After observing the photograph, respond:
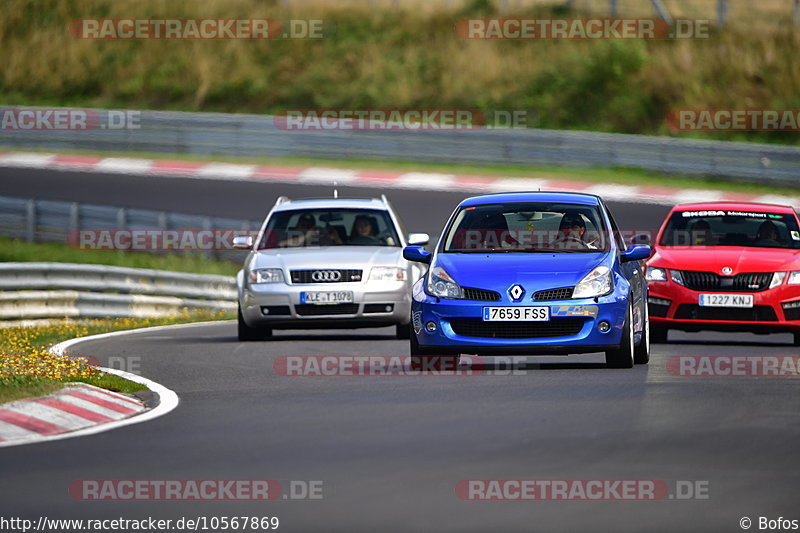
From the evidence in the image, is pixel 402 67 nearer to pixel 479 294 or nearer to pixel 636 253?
pixel 636 253

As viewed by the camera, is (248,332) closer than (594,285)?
No

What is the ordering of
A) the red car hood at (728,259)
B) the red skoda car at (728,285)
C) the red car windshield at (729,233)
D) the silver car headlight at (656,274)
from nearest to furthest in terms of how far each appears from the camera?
the red skoda car at (728,285), the red car hood at (728,259), the silver car headlight at (656,274), the red car windshield at (729,233)

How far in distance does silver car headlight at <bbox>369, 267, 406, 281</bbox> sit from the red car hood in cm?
260

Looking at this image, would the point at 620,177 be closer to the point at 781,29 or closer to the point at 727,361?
the point at 781,29

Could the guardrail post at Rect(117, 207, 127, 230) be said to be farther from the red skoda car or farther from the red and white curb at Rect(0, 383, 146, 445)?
the red and white curb at Rect(0, 383, 146, 445)

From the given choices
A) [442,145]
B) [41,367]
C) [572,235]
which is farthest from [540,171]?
[41,367]

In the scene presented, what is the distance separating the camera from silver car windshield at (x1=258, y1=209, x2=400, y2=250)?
17688 millimetres

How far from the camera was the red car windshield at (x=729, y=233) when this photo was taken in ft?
54.6

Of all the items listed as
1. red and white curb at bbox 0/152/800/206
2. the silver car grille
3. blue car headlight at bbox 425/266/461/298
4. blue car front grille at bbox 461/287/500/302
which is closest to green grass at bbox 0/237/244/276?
red and white curb at bbox 0/152/800/206

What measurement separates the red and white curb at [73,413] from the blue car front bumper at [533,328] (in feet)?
7.38

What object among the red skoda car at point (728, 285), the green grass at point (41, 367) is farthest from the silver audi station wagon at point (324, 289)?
the red skoda car at point (728, 285)

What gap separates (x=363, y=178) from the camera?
3428 cm

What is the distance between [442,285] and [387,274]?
4.03 meters

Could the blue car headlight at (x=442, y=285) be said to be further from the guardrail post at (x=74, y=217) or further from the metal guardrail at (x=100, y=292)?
the guardrail post at (x=74, y=217)
